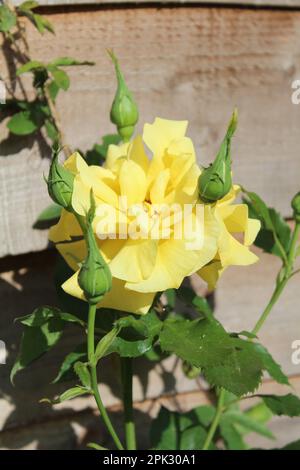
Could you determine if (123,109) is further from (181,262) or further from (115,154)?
(181,262)

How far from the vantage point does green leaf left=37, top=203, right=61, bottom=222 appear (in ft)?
2.79

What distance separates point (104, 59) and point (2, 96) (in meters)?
0.14

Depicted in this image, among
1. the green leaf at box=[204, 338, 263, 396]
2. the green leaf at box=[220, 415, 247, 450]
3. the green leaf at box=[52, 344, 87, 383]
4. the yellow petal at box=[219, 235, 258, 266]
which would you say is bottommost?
the green leaf at box=[220, 415, 247, 450]

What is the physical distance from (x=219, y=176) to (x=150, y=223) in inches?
3.3

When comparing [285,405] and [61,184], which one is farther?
[285,405]

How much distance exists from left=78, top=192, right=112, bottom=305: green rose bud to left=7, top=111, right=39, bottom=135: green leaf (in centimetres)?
30

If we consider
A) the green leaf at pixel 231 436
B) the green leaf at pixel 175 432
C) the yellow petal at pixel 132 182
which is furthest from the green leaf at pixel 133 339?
the green leaf at pixel 231 436

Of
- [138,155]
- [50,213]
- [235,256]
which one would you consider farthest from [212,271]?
[50,213]

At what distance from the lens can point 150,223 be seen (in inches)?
23.2

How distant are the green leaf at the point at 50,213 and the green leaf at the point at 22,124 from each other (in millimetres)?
111

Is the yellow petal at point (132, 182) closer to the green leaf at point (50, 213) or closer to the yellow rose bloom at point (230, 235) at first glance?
the yellow rose bloom at point (230, 235)

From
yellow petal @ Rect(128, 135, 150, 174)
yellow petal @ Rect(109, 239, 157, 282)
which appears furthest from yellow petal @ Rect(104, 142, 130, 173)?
yellow petal @ Rect(109, 239, 157, 282)

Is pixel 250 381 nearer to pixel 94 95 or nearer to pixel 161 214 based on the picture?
pixel 161 214

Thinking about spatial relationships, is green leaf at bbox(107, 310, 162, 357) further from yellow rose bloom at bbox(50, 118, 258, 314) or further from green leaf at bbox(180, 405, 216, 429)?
green leaf at bbox(180, 405, 216, 429)
